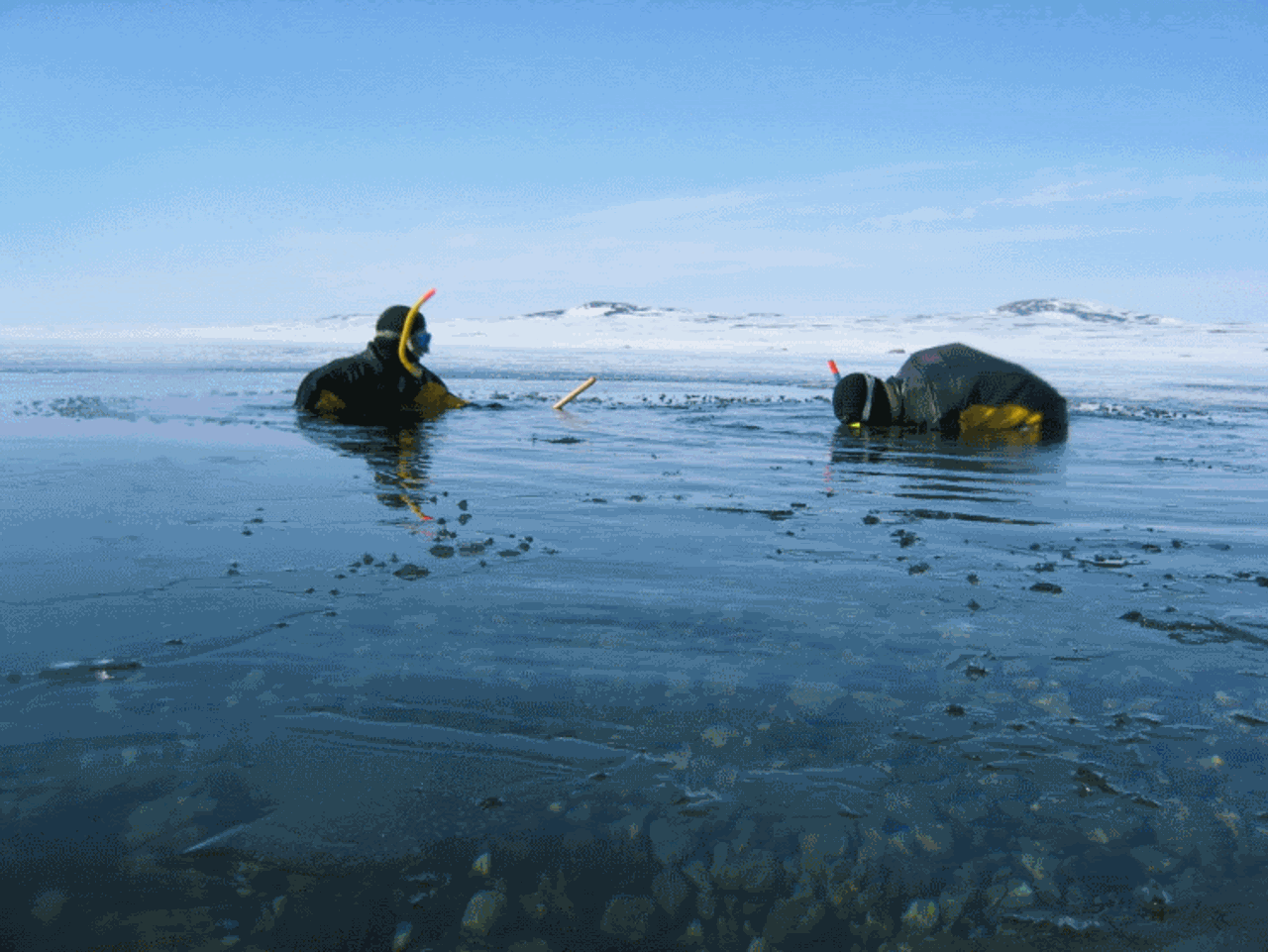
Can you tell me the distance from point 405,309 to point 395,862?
35.2ft

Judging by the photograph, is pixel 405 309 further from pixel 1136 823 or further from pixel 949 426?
pixel 1136 823

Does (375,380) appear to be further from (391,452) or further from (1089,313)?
(1089,313)

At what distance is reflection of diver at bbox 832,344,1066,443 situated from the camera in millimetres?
11188

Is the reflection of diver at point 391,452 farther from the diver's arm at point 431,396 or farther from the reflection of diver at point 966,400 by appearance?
the reflection of diver at point 966,400

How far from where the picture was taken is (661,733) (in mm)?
2695

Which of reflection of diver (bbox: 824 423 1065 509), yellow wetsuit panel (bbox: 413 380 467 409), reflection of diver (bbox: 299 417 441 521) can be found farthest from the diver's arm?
reflection of diver (bbox: 824 423 1065 509)

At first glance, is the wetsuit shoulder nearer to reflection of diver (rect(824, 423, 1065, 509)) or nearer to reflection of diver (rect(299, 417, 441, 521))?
reflection of diver (rect(299, 417, 441, 521))

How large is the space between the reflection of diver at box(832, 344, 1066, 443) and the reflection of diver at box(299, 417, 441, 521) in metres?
5.31

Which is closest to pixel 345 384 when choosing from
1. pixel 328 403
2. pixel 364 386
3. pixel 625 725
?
pixel 364 386

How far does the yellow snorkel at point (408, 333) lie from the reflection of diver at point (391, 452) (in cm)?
82

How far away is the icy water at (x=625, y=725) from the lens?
1987mm

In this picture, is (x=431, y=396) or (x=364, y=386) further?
(x=431, y=396)

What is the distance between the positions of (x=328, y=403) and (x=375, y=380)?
71 centimetres

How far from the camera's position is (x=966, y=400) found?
1117cm
